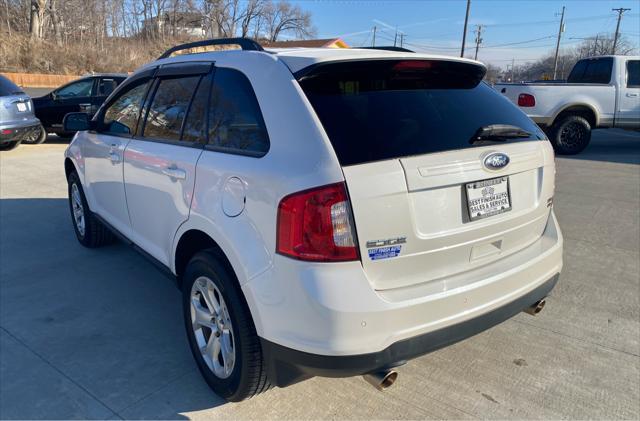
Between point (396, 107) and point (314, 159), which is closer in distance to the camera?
point (314, 159)

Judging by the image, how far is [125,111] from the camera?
379 cm

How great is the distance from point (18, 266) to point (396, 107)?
152 inches

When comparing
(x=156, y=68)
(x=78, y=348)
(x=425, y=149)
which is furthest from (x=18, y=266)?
(x=425, y=149)

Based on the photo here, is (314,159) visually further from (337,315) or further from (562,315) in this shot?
(562,315)

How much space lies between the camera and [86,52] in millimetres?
32625

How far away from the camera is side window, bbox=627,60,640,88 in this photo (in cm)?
1102

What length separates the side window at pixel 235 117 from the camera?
233cm

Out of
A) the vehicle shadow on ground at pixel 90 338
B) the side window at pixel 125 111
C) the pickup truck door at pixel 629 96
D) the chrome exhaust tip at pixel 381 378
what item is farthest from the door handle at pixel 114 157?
the pickup truck door at pixel 629 96

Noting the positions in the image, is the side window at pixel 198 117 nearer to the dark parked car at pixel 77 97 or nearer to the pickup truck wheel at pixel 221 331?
the pickup truck wheel at pixel 221 331

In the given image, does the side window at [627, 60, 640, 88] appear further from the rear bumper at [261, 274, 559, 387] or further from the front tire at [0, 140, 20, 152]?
the front tire at [0, 140, 20, 152]

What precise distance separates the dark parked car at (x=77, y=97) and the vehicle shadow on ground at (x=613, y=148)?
1088cm

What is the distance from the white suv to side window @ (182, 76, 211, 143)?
11 mm

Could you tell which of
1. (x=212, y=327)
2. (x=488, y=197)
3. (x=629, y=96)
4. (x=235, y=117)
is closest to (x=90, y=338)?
(x=212, y=327)

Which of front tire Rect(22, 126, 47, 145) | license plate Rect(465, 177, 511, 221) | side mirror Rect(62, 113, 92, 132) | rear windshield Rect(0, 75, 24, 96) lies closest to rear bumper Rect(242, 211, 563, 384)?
license plate Rect(465, 177, 511, 221)
